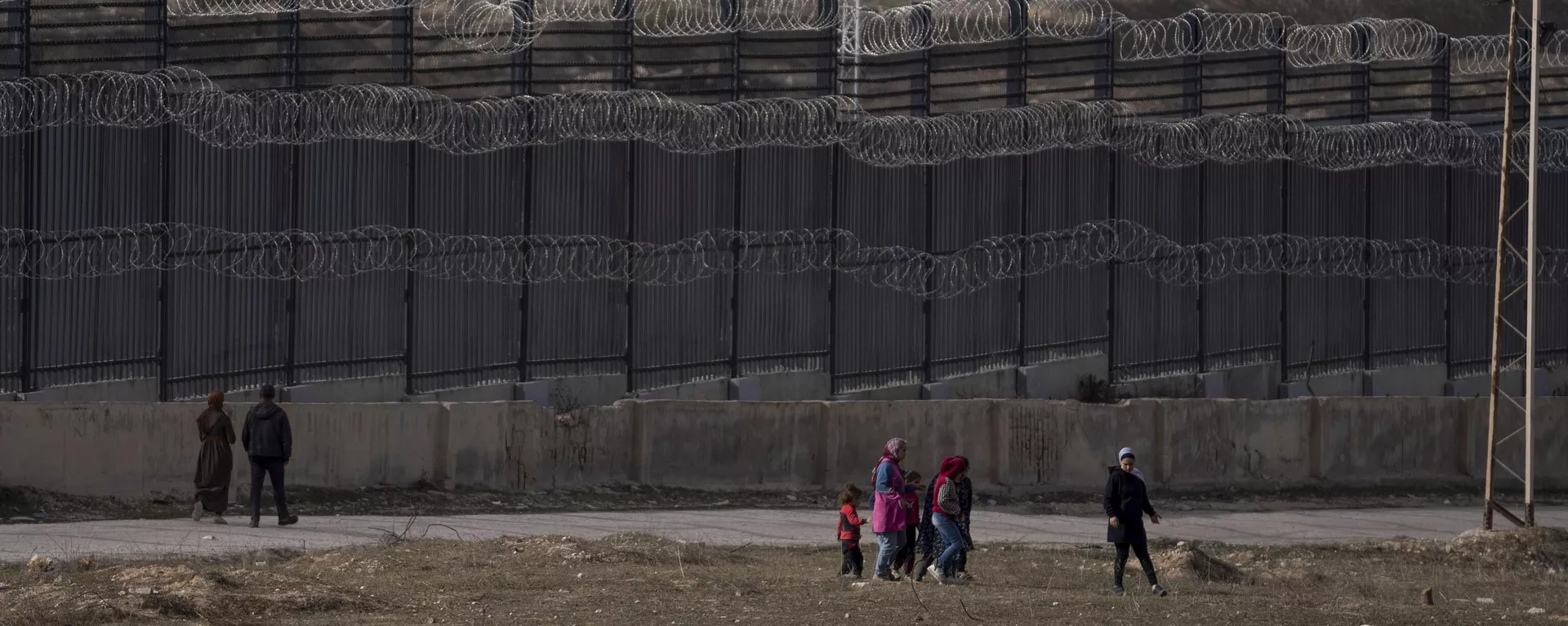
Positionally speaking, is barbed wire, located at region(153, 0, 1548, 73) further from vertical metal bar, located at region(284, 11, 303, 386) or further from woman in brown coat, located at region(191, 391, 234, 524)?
woman in brown coat, located at region(191, 391, 234, 524)

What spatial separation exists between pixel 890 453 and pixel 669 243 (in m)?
8.75

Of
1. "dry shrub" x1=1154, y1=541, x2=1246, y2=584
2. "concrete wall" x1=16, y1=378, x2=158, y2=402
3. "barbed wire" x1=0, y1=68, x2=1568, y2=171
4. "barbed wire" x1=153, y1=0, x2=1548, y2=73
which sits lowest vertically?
"dry shrub" x1=1154, y1=541, x2=1246, y2=584

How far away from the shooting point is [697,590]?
12172mm

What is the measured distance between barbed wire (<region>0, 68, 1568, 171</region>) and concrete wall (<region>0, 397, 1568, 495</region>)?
2.72 m

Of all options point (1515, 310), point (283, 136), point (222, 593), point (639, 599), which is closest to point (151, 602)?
point (222, 593)

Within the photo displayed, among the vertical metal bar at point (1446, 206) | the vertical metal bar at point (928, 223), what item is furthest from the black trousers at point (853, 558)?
the vertical metal bar at point (1446, 206)

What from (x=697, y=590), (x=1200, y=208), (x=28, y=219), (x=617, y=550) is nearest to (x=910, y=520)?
(x=697, y=590)

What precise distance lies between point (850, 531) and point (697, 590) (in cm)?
123

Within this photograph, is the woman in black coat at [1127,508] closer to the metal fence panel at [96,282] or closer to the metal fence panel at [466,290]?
the metal fence panel at [466,290]

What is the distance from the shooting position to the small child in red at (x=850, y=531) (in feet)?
41.8

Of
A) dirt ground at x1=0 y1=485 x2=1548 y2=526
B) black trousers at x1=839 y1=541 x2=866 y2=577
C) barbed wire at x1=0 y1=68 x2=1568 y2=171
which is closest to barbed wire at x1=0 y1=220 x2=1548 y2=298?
barbed wire at x1=0 y1=68 x2=1568 y2=171

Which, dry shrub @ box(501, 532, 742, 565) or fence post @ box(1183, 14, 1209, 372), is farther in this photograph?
fence post @ box(1183, 14, 1209, 372)

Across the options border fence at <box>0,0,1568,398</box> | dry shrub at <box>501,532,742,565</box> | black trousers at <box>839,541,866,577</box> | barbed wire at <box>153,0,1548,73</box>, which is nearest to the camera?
black trousers at <box>839,541,866,577</box>

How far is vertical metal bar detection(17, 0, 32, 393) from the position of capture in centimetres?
1678
